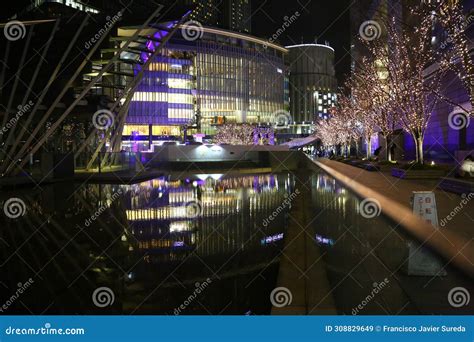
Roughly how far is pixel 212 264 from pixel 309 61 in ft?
590

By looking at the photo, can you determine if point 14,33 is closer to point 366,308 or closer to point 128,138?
point 366,308

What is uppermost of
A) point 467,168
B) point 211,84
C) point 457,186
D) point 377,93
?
point 211,84

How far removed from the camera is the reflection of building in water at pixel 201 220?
8.81 meters

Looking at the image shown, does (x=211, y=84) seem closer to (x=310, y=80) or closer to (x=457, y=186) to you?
(x=310, y=80)

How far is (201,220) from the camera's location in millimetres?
11742

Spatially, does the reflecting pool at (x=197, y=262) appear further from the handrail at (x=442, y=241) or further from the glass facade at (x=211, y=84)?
the glass facade at (x=211, y=84)

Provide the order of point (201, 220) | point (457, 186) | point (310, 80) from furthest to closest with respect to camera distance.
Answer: point (310, 80) < point (457, 186) < point (201, 220)

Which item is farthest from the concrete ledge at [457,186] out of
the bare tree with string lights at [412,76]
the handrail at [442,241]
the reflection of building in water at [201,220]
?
the reflection of building in water at [201,220]

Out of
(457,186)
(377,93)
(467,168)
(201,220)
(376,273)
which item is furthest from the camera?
(377,93)

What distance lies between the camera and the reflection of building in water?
8812mm

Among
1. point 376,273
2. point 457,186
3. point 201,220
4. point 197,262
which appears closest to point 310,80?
point 457,186

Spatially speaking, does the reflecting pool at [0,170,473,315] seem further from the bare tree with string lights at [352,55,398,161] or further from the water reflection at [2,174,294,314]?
the bare tree with string lights at [352,55,398,161]

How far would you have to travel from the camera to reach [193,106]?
102 metres

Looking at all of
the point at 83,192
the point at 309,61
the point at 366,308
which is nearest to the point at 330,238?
the point at 366,308
